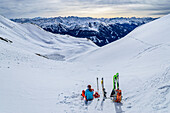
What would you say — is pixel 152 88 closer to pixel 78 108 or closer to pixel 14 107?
pixel 78 108

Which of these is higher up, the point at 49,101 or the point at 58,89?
the point at 58,89

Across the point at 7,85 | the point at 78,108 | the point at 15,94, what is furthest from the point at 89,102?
the point at 7,85

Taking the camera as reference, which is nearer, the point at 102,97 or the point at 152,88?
the point at 152,88

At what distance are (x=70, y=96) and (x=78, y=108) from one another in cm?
171

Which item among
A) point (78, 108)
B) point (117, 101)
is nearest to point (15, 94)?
point (78, 108)

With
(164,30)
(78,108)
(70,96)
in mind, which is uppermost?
(164,30)

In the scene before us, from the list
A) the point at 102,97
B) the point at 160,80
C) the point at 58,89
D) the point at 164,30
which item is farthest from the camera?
the point at 164,30

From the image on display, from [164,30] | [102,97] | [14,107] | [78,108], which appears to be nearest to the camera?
[14,107]

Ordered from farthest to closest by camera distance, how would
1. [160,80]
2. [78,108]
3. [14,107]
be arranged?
[160,80] < [78,108] < [14,107]

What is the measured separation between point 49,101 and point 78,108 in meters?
1.88

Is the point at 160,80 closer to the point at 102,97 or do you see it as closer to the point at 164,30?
the point at 102,97

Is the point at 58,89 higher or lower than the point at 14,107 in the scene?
higher

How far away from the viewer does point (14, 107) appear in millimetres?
6566

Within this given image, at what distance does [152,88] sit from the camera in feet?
26.3
